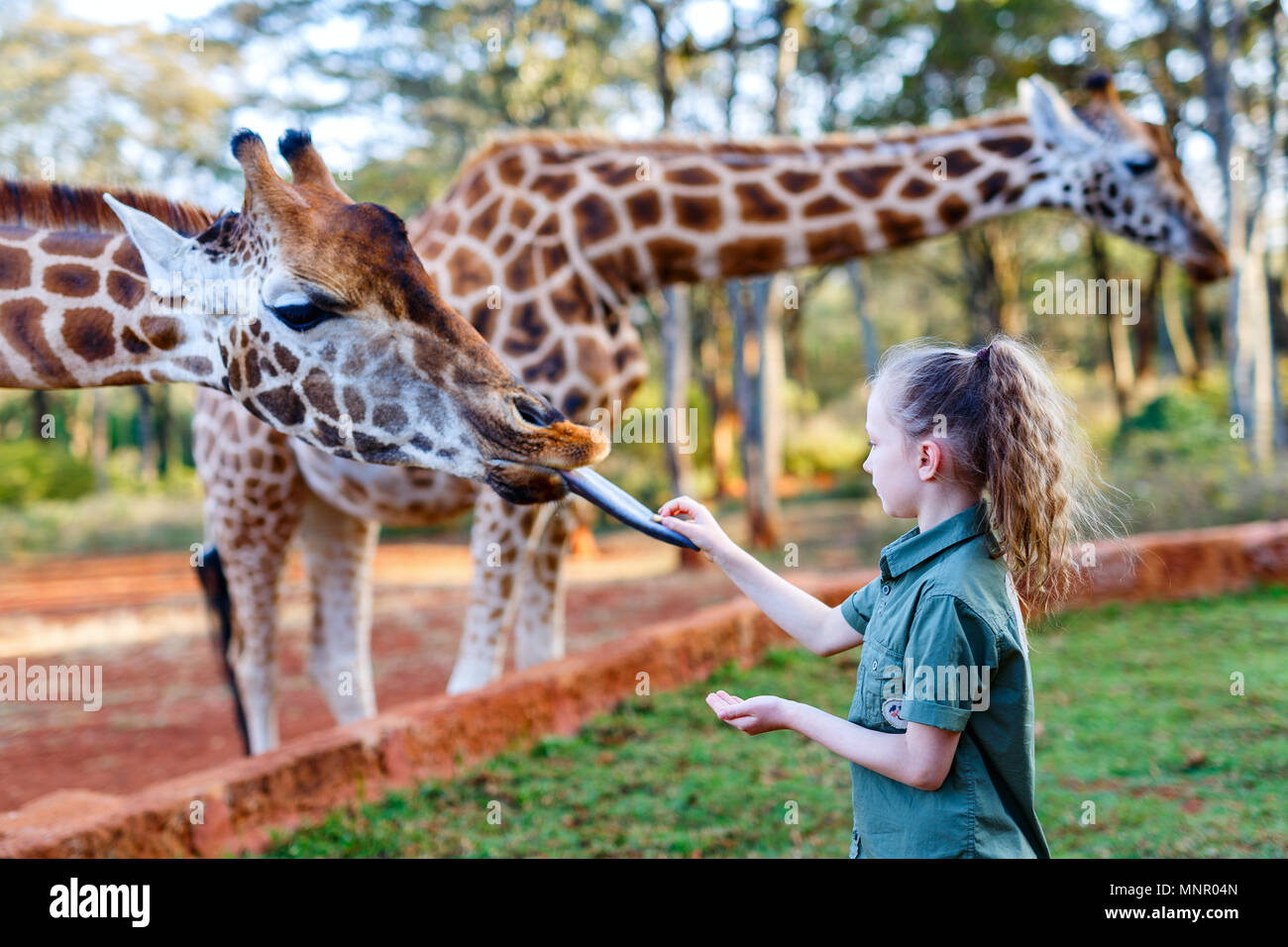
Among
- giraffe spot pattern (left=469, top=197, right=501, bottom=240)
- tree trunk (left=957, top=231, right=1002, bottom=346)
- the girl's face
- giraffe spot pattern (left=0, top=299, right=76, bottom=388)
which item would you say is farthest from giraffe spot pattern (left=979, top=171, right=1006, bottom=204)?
tree trunk (left=957, top=231, right=1002, bottom=346)

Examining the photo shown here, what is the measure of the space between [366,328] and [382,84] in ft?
48.8

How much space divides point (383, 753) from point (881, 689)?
8.50ft

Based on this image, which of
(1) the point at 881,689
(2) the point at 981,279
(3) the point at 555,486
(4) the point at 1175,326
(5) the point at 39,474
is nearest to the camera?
(1) the point at 881,689

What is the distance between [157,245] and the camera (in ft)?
7.50

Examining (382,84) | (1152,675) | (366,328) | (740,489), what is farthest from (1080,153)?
(382,84)

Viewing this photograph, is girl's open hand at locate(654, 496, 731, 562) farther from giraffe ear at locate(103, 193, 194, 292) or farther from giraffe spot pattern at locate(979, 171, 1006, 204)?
giraffe spot pattern at locate(979, 171, 1006, 204)

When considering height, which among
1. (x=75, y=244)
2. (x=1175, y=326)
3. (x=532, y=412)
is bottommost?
(x=532, y=412)

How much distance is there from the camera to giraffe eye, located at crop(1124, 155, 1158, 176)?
14.1ft

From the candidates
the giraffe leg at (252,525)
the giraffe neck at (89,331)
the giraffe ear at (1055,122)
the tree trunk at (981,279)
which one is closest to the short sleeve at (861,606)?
the giraffe neck at (89,331)

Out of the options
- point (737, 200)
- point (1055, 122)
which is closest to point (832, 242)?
point (737, 200)

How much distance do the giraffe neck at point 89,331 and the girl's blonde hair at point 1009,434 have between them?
5.38ft

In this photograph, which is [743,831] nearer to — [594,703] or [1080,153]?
[594,703]

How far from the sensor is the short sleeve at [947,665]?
1.62 m

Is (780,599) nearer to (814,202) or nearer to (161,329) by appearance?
(161,329)
